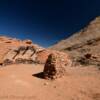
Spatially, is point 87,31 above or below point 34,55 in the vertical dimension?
above

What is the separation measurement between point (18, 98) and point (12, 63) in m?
13.1

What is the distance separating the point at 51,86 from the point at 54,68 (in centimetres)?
177

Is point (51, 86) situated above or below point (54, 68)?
below

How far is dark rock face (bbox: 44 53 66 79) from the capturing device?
54.3 ft

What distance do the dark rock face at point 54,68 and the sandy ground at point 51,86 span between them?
49 centimetres

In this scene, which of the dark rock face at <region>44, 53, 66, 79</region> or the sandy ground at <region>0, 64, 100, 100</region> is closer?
the sandy ground at <region>0, 64, 100, 100</region>

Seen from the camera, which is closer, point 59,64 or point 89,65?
point 59,64

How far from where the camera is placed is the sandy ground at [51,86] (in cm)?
1334

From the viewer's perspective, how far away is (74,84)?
15.5 m

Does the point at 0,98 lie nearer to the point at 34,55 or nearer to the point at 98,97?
the point at 98,97

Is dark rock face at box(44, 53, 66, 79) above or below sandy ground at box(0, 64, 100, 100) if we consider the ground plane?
above

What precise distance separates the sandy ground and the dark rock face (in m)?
0.49

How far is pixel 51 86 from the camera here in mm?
15250

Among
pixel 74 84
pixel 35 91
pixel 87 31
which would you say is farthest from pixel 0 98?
pixel 87 31
